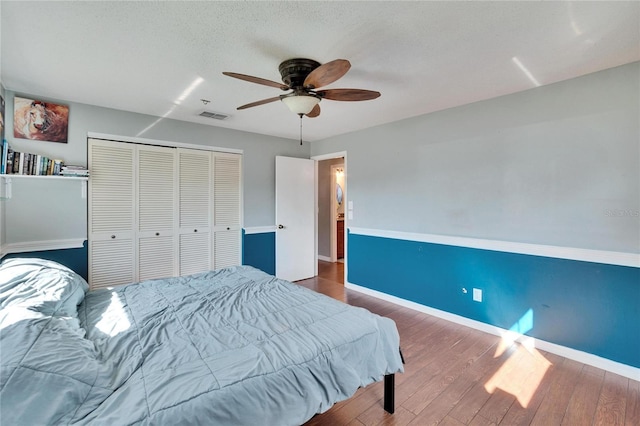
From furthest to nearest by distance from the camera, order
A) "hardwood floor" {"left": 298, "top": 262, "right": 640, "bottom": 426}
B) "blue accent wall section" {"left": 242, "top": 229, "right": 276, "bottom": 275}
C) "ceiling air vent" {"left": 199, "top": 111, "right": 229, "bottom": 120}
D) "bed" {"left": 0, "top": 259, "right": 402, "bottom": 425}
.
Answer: "blue accent wall section" {"left": 242, "top": 229, "right": 276, "bottom": 275} < "ceiling air vent" {"left": 199, "top": 111, "right": 229, "bottom": 120} < "hardwood floor" {"left": 298, "top": 262, "right": 640, "bottom": 426} < "bed" {"left": 0, "top": 259, "right": 402, "bottom": 425}

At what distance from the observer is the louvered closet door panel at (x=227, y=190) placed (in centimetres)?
403

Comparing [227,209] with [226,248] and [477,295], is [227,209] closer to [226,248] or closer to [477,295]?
[226,248]

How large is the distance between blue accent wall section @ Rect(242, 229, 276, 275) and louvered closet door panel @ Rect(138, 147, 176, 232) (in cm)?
107

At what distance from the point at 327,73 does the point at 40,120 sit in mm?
2965

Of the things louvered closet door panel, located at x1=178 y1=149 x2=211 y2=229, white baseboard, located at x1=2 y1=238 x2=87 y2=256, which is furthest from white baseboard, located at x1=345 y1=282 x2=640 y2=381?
white baseboard, located at x1=2 y1=238 x2=87 y2=256

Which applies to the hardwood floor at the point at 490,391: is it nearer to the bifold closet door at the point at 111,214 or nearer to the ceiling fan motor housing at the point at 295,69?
the ceiling fan motor housing at the point at 295,69

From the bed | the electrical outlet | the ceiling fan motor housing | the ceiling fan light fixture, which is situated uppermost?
the ceiling fan motor housing

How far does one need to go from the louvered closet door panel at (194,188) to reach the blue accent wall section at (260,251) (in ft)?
2.11

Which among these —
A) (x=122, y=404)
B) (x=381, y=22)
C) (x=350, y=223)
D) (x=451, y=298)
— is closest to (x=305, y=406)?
(x=122, y=404)

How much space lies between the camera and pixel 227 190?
4.13 m

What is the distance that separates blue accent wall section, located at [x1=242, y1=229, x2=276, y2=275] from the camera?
4.30 metres

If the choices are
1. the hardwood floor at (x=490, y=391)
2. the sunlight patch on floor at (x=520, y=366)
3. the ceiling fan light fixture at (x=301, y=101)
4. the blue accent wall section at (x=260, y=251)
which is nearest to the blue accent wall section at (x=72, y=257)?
the blue accent wall section at (x=260, y=251)

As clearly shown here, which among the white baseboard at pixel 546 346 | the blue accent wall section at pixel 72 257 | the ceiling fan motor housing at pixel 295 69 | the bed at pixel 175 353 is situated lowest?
the white baseboard at pixel 546 346

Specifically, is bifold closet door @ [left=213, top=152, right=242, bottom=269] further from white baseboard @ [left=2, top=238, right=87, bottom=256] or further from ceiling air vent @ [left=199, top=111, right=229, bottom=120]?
white baseboard @ [left=2, top=238, right=87, bottom=256]
